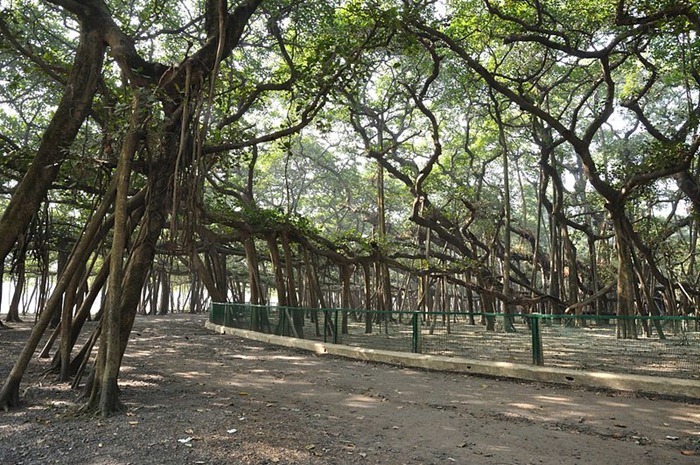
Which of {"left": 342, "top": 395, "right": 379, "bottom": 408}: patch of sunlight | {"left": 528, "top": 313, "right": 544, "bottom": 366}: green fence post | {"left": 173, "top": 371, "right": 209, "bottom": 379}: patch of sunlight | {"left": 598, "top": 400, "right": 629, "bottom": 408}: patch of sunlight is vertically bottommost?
{"left": 342, "top": 395, "right": 379, "bottom": 408}: patch of sunlight

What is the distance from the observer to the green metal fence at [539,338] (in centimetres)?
624

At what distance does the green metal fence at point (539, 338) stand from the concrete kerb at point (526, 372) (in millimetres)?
303

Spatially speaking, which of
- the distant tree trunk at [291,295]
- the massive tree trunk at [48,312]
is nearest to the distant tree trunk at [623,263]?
the distant tree trunk at [291,295]

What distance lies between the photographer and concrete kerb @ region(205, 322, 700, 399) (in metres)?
5.85

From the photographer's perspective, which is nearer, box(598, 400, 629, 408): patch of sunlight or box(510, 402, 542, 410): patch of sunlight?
box(510, 402, 542, 410): patch of sunlight

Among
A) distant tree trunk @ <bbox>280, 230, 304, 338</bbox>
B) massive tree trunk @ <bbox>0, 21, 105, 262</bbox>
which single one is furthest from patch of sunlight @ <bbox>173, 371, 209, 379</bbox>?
distant tree trunk @ <bbox>280, 230, 304, 338</bbox>

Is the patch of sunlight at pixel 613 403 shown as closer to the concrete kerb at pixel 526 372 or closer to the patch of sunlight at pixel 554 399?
the patch of sunlight at pixel 554 399

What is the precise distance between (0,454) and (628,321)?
24.8 feet

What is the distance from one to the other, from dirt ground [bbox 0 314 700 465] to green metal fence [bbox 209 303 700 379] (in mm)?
705

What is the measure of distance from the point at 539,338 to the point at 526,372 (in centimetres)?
57

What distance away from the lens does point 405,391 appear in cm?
615

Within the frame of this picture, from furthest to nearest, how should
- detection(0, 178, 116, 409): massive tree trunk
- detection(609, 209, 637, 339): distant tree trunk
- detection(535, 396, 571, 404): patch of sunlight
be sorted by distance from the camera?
detection(609, 209, 637, 339): distant tree trunk
detection(535, 396, 571, 404): patch of sunlight
detection(0, 178, 116, 409): massive tree trunk

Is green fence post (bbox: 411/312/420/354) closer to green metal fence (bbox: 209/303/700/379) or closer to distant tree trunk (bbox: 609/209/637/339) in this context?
green metal fence (bbox: 209/303/700/379)

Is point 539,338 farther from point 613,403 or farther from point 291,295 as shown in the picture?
A: point 291,295
